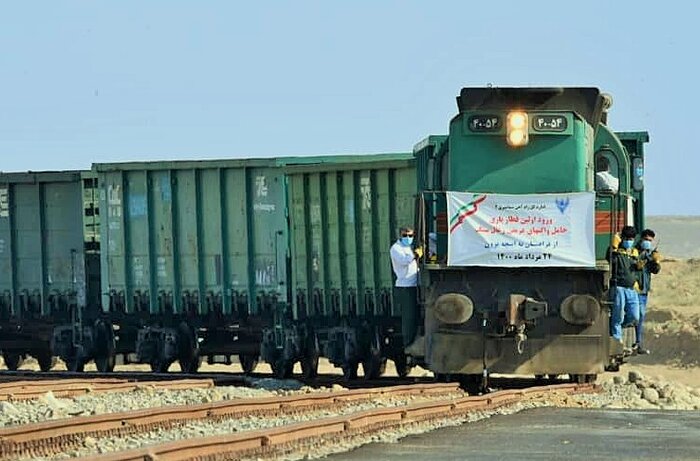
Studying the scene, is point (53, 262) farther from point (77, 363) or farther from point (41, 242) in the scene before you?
point (77, 363)

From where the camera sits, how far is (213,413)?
1655 centimetres

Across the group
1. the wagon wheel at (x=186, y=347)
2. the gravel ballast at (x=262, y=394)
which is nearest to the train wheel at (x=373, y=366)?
the gravel ballast at (x=262, y=394)

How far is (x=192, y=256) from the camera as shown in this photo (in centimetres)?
2895

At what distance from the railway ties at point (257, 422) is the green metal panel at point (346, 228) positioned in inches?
213

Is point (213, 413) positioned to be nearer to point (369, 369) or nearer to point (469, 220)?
point (469, 220)

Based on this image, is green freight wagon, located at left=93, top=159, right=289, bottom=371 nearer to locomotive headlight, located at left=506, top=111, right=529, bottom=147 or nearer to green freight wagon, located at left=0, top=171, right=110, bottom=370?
green freight wagon, located at left=0, top=171, right=110, bottom=370

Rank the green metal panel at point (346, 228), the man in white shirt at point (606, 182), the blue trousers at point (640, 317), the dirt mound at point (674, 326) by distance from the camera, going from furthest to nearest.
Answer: the dirt mound at point (674, 326) → the green metal panel at point (346, 228) → the blue trousers at point (640, 317) → the man in white shirt at point (606, 182)

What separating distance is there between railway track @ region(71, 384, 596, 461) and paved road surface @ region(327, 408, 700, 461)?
40 centimetres

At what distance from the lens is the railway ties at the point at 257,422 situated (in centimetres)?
1309

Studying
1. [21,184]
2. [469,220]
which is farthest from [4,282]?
[469,220]

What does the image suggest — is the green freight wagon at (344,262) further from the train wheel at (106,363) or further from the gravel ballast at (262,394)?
the train wheel at (106,363)

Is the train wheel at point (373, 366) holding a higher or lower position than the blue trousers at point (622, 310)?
lower

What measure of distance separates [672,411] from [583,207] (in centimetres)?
319

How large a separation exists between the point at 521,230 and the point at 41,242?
12.1 m
